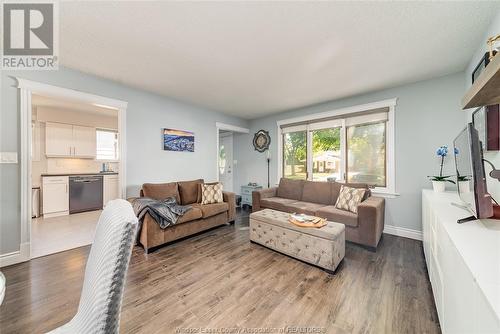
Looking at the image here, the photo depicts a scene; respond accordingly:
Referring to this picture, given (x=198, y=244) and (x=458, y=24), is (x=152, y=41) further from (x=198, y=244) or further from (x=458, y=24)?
(x=458, y=24)

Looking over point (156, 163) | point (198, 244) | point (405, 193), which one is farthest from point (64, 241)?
point (405, 193)

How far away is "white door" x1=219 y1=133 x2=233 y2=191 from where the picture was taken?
575 cm

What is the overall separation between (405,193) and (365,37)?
8.11 ft

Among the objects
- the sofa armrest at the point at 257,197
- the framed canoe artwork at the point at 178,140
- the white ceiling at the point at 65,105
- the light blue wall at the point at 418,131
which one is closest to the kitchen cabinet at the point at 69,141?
the white ceiling at the point at 65,105

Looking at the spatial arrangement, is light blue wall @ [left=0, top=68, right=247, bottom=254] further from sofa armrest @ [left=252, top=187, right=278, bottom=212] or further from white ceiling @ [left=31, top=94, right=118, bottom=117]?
sofa armrest @ [left=252, top=187, right=278, bottom=212]

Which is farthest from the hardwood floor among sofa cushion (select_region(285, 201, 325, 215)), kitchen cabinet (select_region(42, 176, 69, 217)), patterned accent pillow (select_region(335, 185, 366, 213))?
kitchen cabinet (select_region(42, 176, 69, 217))

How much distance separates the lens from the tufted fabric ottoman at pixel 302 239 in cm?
202

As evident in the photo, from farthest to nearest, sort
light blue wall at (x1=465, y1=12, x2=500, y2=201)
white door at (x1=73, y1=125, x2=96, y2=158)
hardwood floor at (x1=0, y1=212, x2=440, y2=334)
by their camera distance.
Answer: white door at (x1=73, y1=125, x2=96, y2=158) < light blue wall at (x1=465, y1=12, x2=500, y2=201) < hardwood floor at (x1=0, y1=212, x2=440, y2=334)

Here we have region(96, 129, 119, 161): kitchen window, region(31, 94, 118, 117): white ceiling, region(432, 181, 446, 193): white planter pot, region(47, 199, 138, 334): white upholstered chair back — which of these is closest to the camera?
region(47, 199, 138, 334): white upholstered chair back

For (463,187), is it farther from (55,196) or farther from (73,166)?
(73,166)

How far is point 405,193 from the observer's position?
2998 millimetres

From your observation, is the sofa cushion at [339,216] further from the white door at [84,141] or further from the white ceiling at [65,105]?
the white door at [84,141]

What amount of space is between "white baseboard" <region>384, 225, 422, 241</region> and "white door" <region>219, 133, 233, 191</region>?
392 cm

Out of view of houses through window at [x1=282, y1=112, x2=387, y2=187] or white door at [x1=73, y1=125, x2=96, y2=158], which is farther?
white door at [x1=73, y1=125, x2=96, y2=158]
